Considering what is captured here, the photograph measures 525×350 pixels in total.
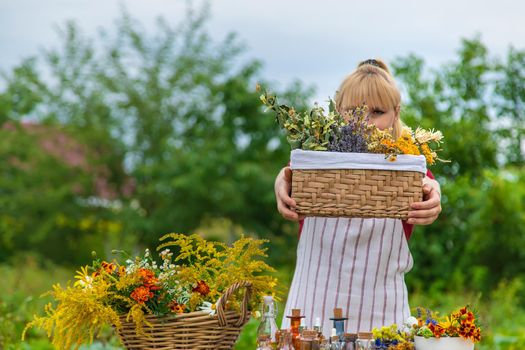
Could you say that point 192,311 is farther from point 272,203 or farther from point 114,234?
point 114,234

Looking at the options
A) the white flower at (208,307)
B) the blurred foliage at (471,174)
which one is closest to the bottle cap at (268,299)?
the white flower at (208,307)

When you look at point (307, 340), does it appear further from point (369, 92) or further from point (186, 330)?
point (369, 92)

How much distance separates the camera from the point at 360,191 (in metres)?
3.17

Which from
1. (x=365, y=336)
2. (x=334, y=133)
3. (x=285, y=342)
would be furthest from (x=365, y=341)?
(x=334, y=133)

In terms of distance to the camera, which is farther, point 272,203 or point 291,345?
point 272,203

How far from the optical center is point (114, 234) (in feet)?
52.7

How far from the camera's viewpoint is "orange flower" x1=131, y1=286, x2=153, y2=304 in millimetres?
3213

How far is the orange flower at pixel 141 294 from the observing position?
3213 millimetres

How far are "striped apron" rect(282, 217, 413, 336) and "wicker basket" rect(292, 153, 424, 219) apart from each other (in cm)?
25

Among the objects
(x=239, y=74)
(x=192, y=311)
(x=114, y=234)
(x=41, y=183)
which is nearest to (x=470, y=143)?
(x=239, y=74)

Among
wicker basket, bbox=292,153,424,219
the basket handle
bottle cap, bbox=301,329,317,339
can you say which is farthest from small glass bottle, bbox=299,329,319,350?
wicker basket, bbox=292,153,424,219

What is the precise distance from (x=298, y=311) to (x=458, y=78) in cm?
980

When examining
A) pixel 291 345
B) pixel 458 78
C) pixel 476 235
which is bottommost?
pixel 291 345

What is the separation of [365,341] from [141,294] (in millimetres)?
819
